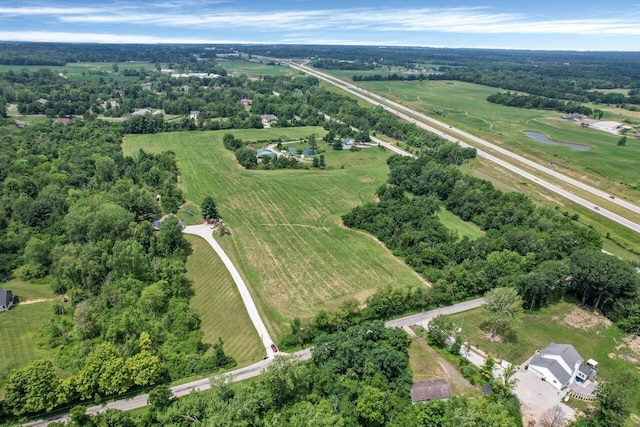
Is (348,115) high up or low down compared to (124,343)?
up

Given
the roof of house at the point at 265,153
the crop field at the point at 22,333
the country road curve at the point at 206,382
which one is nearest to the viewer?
the country road curve at the point at 206,382

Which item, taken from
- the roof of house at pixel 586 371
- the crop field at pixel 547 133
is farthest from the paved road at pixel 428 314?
the crop field at pixel 547 133

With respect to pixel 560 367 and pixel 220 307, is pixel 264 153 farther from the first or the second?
pixel 560 367

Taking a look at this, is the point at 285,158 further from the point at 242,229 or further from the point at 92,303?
the point at 92,303

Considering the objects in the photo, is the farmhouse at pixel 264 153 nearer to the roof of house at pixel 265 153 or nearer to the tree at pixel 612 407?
the roof of house at pixel 265 153

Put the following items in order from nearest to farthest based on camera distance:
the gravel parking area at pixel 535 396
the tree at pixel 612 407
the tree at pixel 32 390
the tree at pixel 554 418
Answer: the tree at pixel 612 407
the tree at pixel 32 390
the tree at pixel 554 418
the gravel parking area at pixel 535 396

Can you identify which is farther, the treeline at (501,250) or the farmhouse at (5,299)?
the treeline at (501,250)

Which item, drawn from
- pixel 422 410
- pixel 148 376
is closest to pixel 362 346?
pixel 422 410
